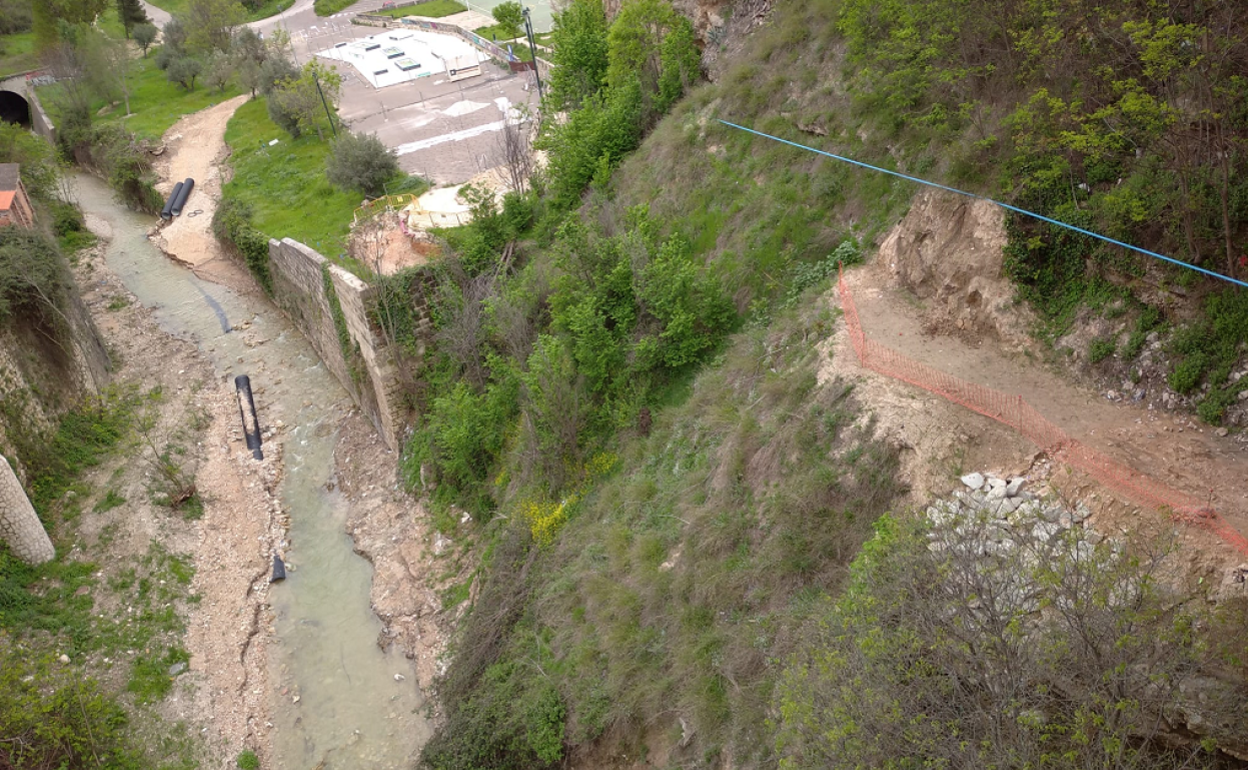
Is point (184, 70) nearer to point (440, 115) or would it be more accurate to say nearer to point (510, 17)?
point (510, 17)

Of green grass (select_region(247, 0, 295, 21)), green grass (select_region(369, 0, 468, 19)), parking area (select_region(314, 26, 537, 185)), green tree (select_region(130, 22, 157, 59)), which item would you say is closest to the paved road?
green tree (select_region(130, 22, 157, 59))

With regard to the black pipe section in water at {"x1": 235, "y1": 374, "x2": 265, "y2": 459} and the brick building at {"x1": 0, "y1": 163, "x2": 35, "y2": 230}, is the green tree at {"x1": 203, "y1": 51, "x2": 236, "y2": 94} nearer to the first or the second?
the brick building at {"x1": 0, "y1": 163, "x2": 35, "y2": 230}

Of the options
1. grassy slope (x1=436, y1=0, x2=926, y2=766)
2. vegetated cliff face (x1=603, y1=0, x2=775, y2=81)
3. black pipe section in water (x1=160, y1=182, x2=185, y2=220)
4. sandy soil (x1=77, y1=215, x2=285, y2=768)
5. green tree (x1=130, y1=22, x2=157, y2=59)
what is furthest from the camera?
green tree (x1=130, y1=22, x2=157, y2=59)

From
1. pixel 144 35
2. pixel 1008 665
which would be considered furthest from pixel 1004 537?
pixel 144 35

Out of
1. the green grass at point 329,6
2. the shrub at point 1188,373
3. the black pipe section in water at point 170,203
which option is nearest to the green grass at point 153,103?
the black pipe section in water at point 170,203

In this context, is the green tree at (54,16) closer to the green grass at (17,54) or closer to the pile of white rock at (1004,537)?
the green grass at (17,54)

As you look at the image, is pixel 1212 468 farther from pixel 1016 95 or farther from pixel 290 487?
pixel 290 487
